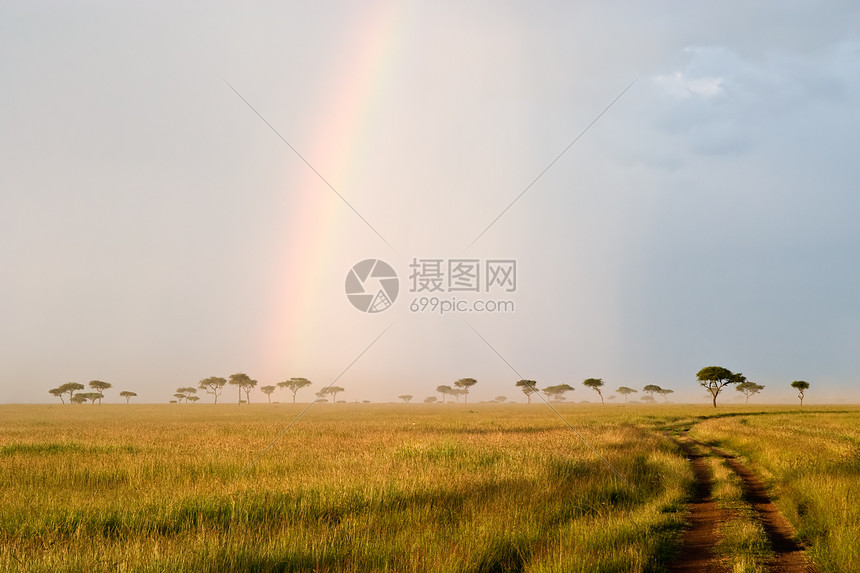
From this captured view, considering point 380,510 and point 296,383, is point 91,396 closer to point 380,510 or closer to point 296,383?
point 296,383

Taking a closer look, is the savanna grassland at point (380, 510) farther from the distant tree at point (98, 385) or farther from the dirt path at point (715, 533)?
the distant tree at point (98, 385)

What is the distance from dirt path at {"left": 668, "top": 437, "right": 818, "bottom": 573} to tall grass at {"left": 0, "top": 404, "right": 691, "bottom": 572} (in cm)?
37

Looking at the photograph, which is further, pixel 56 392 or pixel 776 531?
pixel 56 392

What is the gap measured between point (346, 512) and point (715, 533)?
709 cm

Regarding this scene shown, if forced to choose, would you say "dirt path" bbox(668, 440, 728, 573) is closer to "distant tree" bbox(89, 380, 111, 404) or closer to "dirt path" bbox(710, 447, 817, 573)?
"dirt path" bbox(710, 447, 817, 573)

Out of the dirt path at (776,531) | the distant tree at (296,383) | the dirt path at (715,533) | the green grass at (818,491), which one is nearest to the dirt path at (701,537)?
the dirt path at (715,533)

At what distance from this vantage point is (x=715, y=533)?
34.1 ft

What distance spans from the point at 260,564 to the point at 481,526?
364 cm

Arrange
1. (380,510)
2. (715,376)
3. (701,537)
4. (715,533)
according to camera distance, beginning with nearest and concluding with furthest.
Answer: (701,537), (715,533), (380,510), (715,376)

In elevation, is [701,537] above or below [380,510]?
below

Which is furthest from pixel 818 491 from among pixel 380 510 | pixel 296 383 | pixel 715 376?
pixel 296 383

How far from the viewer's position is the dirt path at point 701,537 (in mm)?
8508

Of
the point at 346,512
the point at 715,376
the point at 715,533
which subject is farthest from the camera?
the point at 715,376

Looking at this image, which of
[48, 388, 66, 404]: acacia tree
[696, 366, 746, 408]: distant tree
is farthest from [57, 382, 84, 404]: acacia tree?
[696, 366, 746, 408]: distant tree
